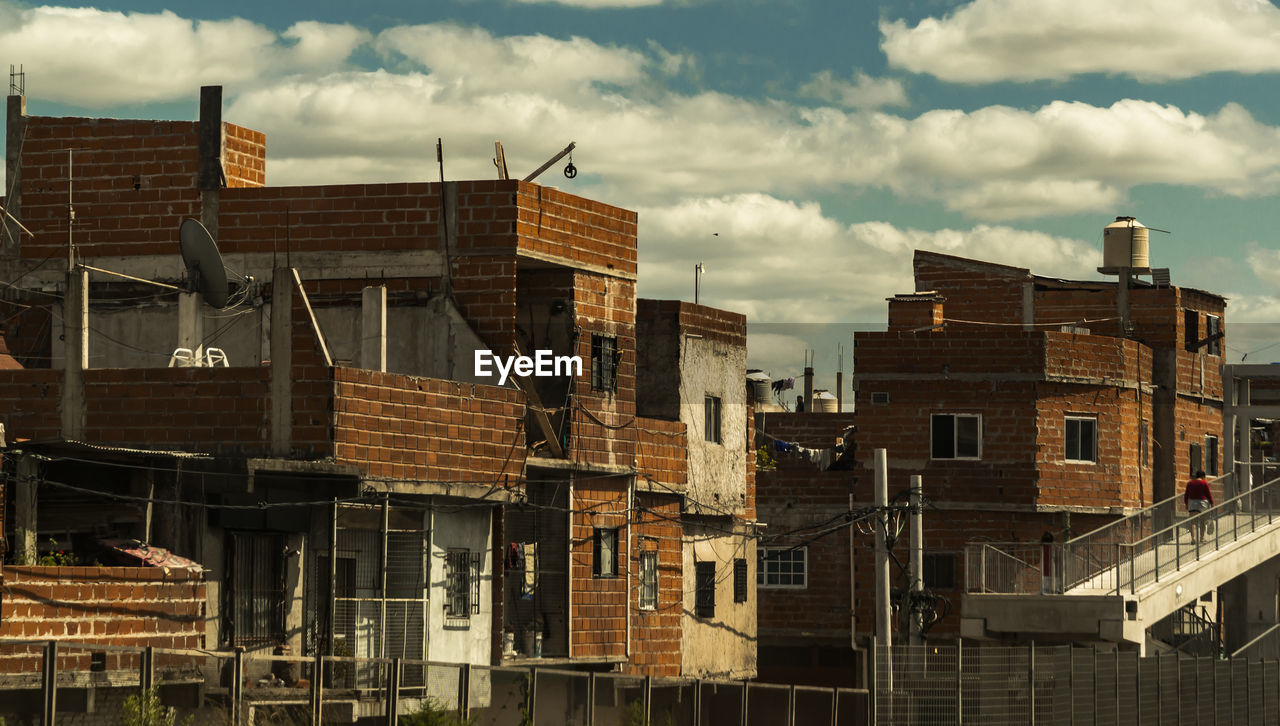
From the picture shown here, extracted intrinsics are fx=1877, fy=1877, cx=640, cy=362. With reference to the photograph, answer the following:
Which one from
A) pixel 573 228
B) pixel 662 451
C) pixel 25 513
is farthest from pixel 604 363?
pixel 25 513

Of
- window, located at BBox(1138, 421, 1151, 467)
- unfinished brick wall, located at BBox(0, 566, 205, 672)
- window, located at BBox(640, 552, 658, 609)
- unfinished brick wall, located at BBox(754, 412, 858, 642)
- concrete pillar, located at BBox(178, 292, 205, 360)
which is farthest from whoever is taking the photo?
unfinished brick wall, located at BBox(754, 412, 858, 642)

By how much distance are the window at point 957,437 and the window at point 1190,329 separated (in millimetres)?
7303

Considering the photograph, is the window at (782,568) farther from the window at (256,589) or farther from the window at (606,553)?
the window at (256,589)

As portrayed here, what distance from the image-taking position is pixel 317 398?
2520 cm

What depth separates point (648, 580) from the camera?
34.1 meters

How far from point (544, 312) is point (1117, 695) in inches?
444

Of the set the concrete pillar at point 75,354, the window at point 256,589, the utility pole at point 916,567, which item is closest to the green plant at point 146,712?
the window at point 256,589

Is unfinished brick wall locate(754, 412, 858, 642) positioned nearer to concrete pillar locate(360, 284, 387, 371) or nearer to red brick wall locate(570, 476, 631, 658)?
red brick wall locate(570, 476, 631, 658)

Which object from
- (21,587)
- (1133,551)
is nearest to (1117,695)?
(1133,551)

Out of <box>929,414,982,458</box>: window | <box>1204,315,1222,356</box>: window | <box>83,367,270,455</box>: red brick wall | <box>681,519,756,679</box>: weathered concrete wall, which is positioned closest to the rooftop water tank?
<box>1204,315,1222,356</box>: window

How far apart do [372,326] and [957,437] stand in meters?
18.6

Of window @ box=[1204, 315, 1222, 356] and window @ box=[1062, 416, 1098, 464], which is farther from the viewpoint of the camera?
window @ box=[1204, 315, 1222, 356]

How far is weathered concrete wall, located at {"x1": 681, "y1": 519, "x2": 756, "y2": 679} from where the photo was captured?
3625cm

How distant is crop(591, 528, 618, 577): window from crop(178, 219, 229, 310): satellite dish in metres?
7.88
